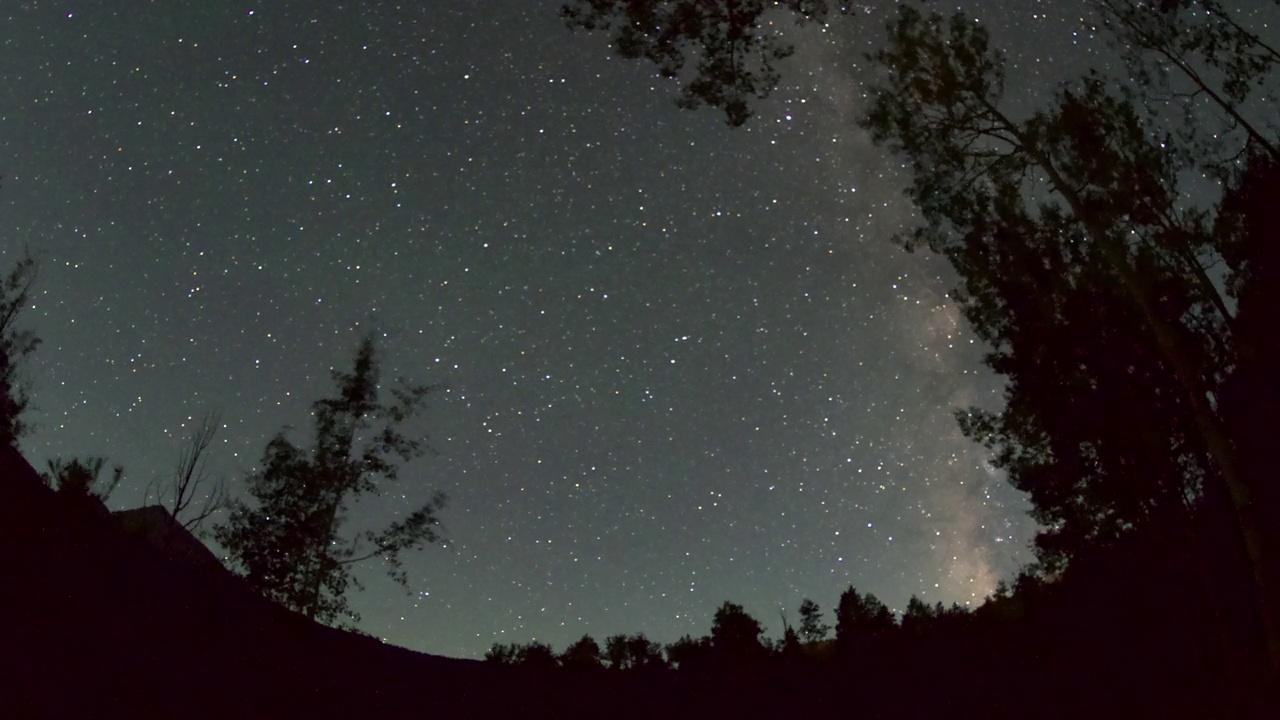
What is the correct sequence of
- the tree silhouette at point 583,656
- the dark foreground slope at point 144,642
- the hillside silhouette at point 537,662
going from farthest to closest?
the tree silhouette at point 583,656
the hillside silhouette at point 537,662
the dark foreground slope at point 144,642

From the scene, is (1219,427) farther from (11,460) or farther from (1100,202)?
(11,460)

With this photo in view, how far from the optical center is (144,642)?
41.2ft

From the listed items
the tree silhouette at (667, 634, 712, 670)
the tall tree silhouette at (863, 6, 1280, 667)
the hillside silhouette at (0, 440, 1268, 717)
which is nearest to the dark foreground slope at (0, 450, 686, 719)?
the hillside silhouette at (0, 440, 1268, 717)

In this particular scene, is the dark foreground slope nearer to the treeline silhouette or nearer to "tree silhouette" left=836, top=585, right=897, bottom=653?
the treeline silhouette

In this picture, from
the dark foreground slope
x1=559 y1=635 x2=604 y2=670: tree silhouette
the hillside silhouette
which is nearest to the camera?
the dark foreground slope

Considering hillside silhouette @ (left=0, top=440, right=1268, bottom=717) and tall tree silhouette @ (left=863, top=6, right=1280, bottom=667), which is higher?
tall tree silhouette @ (left=863, top=6, right=1280, bottom=667)

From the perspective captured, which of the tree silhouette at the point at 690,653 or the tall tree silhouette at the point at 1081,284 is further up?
the tall tree silhouette at the point at 1081,284

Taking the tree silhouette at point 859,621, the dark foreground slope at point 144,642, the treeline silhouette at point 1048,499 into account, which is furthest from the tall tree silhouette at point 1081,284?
the dark foreground slope at point 144,642

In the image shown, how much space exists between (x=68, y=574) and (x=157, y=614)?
5.61ft

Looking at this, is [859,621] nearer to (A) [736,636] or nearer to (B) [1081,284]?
(A) [736,636]

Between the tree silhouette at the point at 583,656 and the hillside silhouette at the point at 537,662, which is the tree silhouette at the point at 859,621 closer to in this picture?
the hillside silhouette at the point at 537,662

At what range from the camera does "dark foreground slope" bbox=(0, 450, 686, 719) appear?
1088cm

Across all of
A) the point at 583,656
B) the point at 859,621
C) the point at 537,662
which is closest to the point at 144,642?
the point at 537,662

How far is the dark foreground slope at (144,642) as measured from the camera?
10.9m
